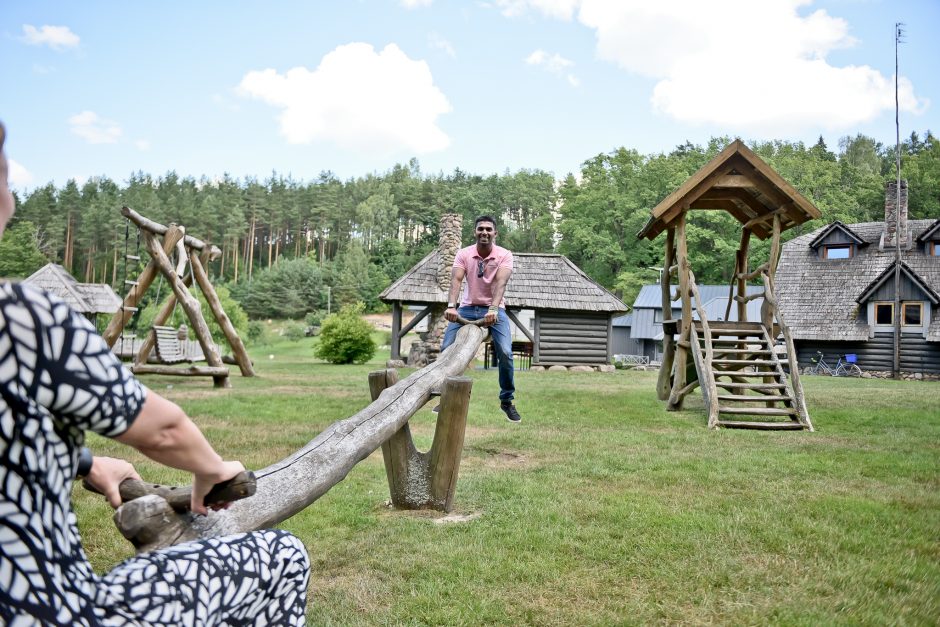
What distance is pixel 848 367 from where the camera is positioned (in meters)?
28.0

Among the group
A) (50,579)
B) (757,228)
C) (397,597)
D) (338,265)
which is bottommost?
(397,597)

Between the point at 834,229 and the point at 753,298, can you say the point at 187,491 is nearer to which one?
the point at 753,298

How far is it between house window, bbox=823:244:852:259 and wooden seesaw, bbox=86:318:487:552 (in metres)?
28.4

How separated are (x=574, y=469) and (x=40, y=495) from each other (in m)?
5.39

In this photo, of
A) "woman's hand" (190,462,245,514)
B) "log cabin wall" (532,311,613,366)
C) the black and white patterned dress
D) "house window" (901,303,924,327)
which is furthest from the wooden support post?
"house window" (901,303,924,327)

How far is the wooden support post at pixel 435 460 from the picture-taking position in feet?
16.1

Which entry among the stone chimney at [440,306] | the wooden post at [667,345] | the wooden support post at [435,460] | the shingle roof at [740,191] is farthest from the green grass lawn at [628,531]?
the stone chimney at [440,306]

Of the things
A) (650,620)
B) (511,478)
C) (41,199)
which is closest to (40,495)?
(650,620)

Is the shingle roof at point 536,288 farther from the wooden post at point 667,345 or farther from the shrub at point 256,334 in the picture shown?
the shrub at point 256,334

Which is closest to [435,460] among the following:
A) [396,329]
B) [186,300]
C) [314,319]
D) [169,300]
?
[186,300]

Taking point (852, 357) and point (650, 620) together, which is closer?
point (650, 620)

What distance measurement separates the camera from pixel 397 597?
3404mm

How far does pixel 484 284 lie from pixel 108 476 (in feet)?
18.4

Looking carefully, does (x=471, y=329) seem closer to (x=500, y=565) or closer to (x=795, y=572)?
(x=500, y=565)
